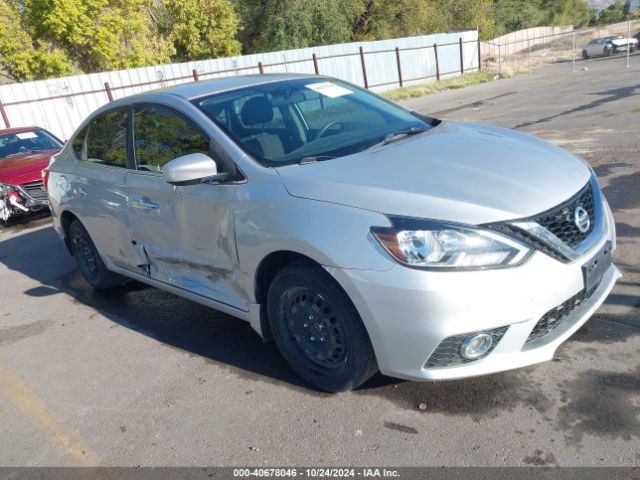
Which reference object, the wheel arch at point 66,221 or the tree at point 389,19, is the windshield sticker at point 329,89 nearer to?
the wheel arch at point 66,221

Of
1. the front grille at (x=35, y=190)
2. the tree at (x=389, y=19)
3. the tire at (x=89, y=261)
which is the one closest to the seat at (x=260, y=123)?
the tire at (x=89, y=261)

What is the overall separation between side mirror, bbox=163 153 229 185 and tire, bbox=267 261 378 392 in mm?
721

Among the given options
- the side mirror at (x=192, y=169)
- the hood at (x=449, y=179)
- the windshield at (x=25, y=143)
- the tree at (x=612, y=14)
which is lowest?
the tree at (x=612, y=14)

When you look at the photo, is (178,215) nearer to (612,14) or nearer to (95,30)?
(95,30)

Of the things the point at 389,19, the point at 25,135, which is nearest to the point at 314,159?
the point at 25,135

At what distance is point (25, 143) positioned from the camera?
10.1 metres

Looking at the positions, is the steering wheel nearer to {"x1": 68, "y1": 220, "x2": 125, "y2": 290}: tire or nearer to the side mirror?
the side mirror

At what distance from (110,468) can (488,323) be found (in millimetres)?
1988

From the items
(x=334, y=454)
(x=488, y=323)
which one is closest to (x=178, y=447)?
(x=334, y=454)

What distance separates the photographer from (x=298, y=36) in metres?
35.1

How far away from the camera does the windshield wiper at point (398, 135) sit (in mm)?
3516

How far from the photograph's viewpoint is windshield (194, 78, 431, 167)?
3432 millimetres

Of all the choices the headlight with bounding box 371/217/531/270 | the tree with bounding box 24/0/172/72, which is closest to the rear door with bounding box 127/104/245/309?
the headlight with bounding box 371/217/531/270

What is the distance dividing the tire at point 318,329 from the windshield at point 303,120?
2.35ft
